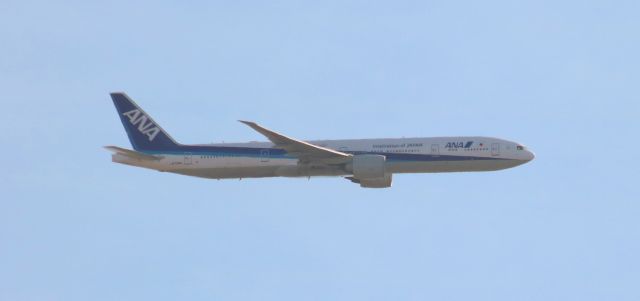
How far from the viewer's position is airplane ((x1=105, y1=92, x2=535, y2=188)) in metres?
75.6

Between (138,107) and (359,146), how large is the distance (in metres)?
15.9

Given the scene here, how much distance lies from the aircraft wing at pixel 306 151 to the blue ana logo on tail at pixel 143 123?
390 inches

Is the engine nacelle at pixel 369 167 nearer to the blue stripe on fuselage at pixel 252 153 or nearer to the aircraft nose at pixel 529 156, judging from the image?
the blue stripe on fuselage at pixel 252 153

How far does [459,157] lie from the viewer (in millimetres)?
76312

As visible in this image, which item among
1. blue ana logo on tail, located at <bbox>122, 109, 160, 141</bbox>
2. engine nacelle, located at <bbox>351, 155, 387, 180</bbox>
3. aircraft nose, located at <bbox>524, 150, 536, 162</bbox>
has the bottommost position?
engine nacelle, located at <bbox>351, 155, 387, 180</bbox>

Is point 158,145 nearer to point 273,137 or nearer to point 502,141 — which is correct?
point 273,137

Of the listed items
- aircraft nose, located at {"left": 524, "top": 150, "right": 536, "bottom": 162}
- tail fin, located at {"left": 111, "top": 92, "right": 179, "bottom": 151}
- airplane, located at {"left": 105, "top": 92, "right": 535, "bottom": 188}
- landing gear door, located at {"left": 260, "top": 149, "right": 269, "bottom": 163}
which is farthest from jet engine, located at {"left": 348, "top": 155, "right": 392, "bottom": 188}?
tail fin, located at {"left": 111, "top": 92, "right": 179, "bottom": 151}

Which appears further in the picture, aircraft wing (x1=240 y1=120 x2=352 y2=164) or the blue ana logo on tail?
the blue ana logo on tail

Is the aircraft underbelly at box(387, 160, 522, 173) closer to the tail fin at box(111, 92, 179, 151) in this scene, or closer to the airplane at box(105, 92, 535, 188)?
the airplane at box(105, 92, 535, 188)

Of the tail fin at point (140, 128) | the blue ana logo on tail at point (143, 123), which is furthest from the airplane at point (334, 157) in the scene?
the blue ana logo on tail at point (143, 123)

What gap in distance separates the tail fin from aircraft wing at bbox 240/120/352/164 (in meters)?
8.56

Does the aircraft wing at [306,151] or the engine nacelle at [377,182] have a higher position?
the aircraft wing at [306,151]

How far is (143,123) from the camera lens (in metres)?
82.1

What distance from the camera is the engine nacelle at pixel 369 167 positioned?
2960 inches
